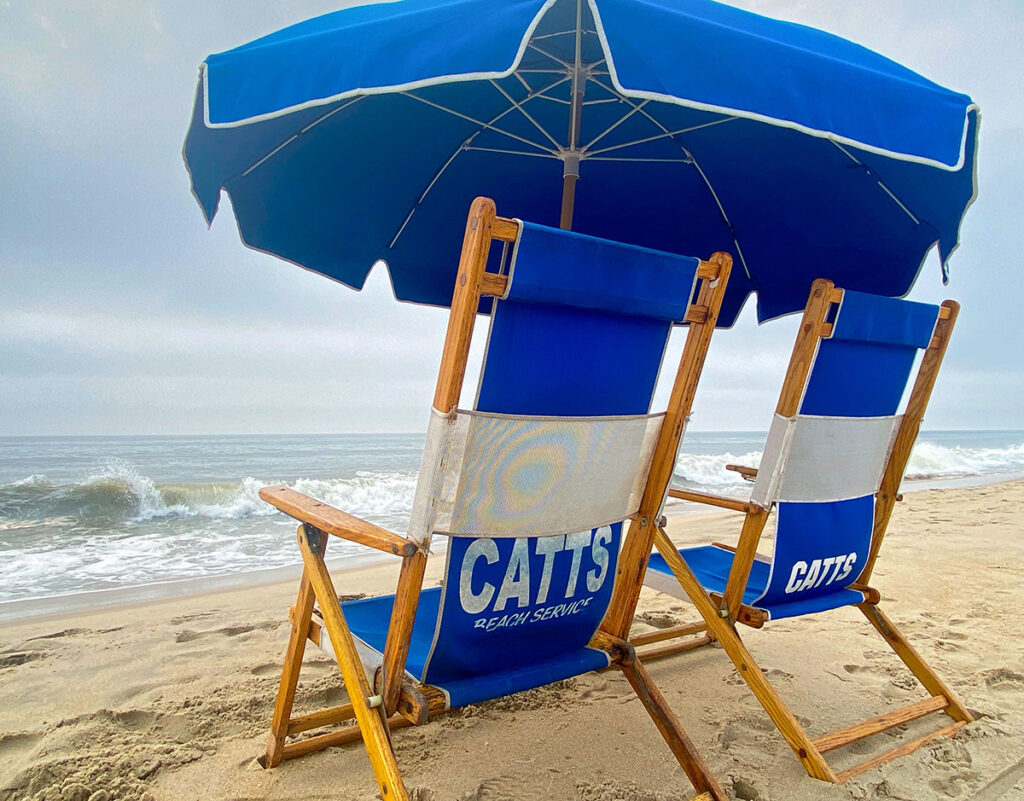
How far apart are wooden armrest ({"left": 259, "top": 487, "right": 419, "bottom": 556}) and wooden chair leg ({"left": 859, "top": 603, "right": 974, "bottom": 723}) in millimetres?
1964

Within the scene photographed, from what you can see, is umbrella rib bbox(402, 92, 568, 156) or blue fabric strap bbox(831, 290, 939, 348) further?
umbrella rib bbox(402, 92, 568, 156)

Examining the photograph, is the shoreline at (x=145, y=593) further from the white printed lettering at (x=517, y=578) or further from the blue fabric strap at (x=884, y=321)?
the blue fabric strap at (x=884, y=321)

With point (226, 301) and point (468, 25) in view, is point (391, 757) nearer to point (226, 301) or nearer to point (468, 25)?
point (468, 25)

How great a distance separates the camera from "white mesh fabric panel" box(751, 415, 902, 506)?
2.05 m

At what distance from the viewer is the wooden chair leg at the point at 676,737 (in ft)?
5.35

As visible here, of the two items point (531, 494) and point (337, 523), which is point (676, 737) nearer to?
point (531, 494)

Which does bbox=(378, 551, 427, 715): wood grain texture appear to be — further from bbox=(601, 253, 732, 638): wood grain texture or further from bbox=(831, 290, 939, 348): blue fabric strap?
bbox=(831, 290, 939, 348): blue fabric strap

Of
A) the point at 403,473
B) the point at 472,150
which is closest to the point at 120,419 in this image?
the point at 403,473

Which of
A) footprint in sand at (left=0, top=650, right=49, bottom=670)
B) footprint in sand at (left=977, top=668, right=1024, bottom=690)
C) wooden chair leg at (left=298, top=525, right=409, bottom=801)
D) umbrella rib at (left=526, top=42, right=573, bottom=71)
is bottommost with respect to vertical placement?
footprint in sand at (left=0, top=650, right=49, bottom=670)

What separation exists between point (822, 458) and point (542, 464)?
120 centimetres

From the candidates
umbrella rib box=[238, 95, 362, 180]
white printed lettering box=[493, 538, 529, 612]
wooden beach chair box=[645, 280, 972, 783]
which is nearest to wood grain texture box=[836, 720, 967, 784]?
wooden beach chair box=[645, 280, 972, 783]

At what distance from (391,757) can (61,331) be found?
97.6 feet

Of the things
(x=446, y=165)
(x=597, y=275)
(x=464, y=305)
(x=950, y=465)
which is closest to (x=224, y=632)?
(x=446, y=165)

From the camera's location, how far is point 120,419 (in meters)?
25.6
